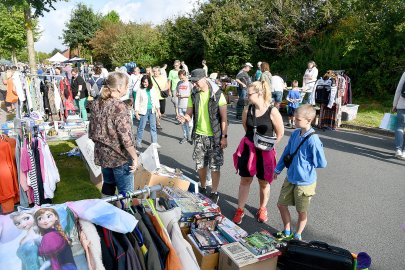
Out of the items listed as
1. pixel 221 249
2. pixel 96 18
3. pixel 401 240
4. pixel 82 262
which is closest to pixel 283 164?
pixel 221 249

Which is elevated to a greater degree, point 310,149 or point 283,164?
point 310,149

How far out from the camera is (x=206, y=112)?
4410mm

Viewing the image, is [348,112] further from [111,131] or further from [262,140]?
[111,131]

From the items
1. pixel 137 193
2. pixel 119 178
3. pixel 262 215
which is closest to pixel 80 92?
pixel 119 178

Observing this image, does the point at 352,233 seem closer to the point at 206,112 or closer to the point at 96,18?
the point at 206,112

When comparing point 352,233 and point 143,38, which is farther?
point 143,38

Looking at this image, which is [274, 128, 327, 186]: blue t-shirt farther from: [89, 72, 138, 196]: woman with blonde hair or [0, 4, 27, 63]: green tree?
[0, 4, 27, 63]: green tree

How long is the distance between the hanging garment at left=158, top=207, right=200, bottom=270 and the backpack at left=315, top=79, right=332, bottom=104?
8164 millimetres

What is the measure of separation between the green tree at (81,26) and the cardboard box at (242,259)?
4715cm

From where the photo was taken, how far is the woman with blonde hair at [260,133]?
3.76 meters

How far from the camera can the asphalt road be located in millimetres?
3867

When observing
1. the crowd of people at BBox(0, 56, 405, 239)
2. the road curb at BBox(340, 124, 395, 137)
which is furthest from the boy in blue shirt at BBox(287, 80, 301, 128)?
the crowd of people at BBox(0, 56, 405, 239)

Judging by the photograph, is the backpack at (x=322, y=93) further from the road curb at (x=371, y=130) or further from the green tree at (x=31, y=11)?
the green tree at (x=31, y=11)

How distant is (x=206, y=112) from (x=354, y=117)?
7.62 metres
